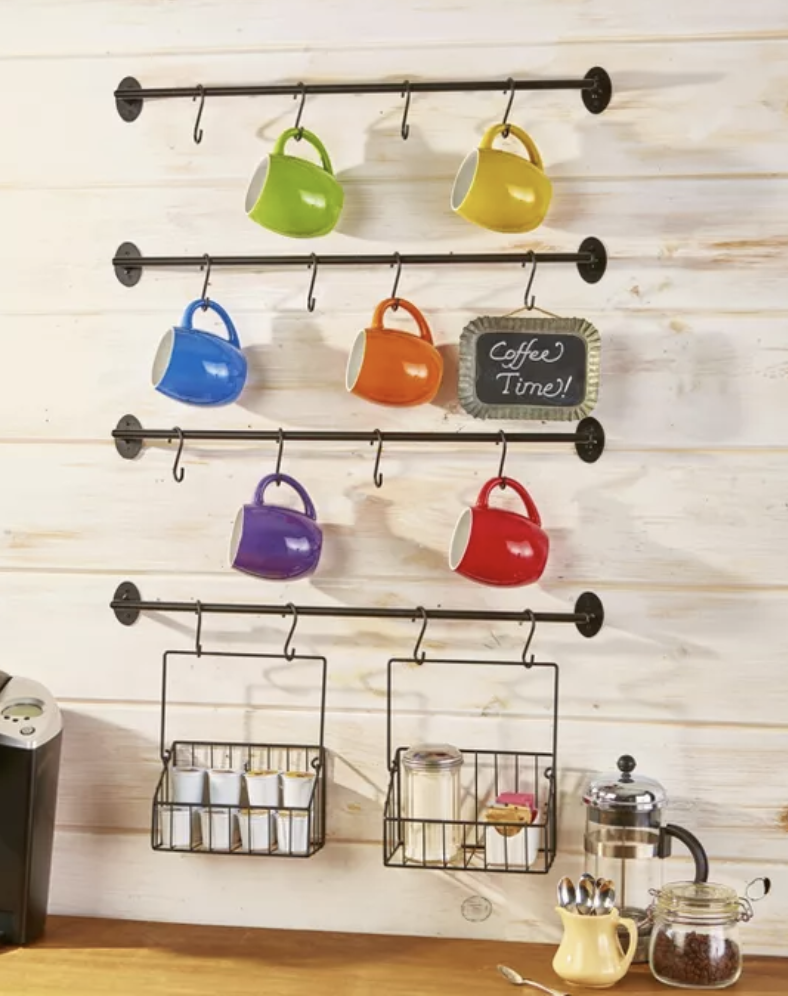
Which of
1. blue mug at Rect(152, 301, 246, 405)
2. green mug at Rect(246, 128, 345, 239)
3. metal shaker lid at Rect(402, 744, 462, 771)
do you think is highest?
green mug at Rect(246, 128, 345, 239)

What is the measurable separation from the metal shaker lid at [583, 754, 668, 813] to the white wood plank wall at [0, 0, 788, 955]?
0.05 meters

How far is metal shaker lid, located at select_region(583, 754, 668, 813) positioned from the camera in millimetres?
1553

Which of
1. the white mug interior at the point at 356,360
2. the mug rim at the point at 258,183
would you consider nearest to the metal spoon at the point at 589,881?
the white mug interior at the point at 356,360

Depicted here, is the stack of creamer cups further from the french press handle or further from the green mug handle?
the green mug handle

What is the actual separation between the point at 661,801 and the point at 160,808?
61 centimetres

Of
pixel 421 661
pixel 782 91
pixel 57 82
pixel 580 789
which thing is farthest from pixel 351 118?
pixel 580 789

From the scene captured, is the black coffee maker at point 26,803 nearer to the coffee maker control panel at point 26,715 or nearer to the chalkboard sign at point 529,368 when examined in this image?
the coffee maker control panel at point 26,715

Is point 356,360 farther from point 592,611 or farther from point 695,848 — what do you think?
point 695,848

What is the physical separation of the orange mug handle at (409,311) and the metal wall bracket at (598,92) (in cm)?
34

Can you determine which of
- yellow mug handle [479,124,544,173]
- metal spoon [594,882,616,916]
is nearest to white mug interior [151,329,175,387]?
yellow mug handle [479,124,544,173]

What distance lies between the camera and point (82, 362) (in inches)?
68.1

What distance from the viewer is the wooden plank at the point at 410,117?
1625 millimetres

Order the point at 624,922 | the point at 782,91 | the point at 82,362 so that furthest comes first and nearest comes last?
the point at 82,362 → the point at 782,91 → the point at 624,922

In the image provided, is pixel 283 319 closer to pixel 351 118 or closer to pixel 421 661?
pixel 351 118
